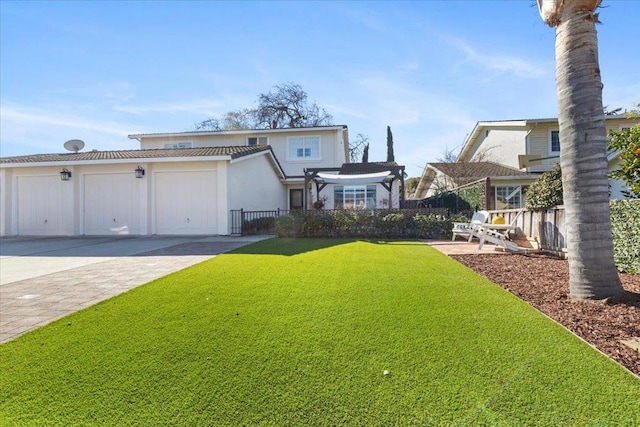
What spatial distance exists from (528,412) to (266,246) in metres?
8.67

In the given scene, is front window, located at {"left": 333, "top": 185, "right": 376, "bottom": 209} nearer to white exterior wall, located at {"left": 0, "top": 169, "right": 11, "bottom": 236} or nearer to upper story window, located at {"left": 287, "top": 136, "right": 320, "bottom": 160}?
upper story window, located at {"left": 287, "top": 136, "right": 320, "bottom": 160}

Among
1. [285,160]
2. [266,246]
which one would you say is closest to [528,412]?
[266,246]

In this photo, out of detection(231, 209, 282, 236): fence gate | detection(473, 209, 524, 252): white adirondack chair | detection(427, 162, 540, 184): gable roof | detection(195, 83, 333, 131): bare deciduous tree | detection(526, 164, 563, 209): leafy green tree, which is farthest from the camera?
detection(195, 83, 333, 131): bare deciduous tree

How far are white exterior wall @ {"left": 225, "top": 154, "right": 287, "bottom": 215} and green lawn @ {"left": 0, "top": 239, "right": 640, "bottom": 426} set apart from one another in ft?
35.5

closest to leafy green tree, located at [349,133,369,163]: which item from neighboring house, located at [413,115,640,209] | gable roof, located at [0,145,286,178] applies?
neighboring house, located at [413,115,640,209]

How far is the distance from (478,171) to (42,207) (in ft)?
79.9

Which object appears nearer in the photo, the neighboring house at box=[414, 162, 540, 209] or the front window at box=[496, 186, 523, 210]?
the neighboring house at box=[414, 162, 540, 209]

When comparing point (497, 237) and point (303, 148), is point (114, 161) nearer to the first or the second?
point (303, 148)

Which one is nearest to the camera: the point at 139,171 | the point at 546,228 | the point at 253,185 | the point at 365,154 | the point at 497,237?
the point at 546,228

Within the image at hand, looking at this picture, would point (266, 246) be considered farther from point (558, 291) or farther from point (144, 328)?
point (558, 291)

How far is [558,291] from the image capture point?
4801mm

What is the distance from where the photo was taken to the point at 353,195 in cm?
2142

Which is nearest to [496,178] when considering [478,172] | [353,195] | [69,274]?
[478,172]

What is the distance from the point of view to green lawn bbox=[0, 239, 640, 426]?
7.12 ft
